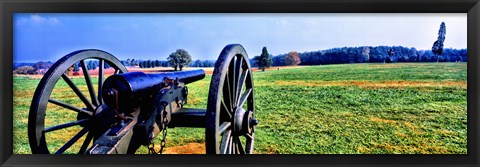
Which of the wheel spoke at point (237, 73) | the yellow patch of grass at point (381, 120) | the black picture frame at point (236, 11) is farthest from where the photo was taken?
the yellow patch of grass at point (381, 120)

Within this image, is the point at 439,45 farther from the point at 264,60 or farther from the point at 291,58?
the point at 264,60

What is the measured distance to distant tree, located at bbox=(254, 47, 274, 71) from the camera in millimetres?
3254

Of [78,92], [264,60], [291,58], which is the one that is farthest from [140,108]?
[291,58]

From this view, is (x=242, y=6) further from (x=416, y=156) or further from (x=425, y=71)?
(x=425, y=71)

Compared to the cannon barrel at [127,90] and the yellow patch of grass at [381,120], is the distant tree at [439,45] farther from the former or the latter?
the cannon barrel at [127,90]

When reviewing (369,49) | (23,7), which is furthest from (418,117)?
(23,7)

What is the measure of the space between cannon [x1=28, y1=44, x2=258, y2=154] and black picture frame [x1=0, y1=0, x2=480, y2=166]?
11 cm

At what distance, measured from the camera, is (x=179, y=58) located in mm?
3197

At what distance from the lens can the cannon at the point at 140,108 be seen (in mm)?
2166

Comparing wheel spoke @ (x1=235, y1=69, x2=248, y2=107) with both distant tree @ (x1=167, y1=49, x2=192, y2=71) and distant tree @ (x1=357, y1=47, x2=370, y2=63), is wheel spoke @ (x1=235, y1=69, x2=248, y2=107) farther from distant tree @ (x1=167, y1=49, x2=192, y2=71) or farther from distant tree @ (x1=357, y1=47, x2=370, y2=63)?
distant tree @ (x1=357, y1=47, x2=370, y2=63)

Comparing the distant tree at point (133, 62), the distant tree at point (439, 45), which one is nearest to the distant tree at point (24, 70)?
the distant tree at point (133, 62)

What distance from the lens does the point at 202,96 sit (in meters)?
3.95

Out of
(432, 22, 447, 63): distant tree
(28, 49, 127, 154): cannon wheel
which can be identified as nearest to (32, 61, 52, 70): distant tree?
(28, 49, 127, 154): cannon wheel

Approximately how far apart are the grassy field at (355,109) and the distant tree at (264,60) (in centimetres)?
13
